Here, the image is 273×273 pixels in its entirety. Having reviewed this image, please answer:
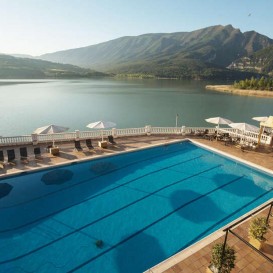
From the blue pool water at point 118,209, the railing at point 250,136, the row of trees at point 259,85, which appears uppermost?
the row of trees at point 259,85

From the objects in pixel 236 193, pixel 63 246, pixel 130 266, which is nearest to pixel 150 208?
pixel 130 266

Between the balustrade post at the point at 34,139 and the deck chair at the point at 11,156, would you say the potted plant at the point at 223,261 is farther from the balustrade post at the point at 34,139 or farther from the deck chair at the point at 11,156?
the balustrade post at the point at 34,139

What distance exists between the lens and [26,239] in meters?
7.98

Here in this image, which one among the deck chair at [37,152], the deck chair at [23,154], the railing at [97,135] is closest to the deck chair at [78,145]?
the railing at [97,135]

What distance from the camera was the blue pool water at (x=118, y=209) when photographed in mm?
7305

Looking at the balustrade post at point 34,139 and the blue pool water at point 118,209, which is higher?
the balustrade post at point 34,139

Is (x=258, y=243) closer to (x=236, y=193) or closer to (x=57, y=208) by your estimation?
(x=236, y=193)

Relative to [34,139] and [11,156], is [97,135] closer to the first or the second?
[34,139]

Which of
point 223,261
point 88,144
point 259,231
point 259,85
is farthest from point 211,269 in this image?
point 259,85

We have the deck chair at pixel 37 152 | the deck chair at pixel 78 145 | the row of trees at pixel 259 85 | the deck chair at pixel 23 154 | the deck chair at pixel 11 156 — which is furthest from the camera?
the row of trees at pixel 259 85

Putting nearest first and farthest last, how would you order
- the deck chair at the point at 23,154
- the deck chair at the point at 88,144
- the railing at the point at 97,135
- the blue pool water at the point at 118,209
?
the blue pool water at the point at 118,209, the deck chair at the point at 23,154, the railing at the point at 97,135, the deck chair at the point at 88,144

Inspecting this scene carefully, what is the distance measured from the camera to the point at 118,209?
9734mm

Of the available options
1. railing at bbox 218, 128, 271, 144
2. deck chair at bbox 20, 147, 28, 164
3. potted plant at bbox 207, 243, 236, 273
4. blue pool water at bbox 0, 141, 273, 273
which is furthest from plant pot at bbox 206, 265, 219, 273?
railing at bbox 218, 128, 271, 144

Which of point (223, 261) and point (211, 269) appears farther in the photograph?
point (211, 269)
